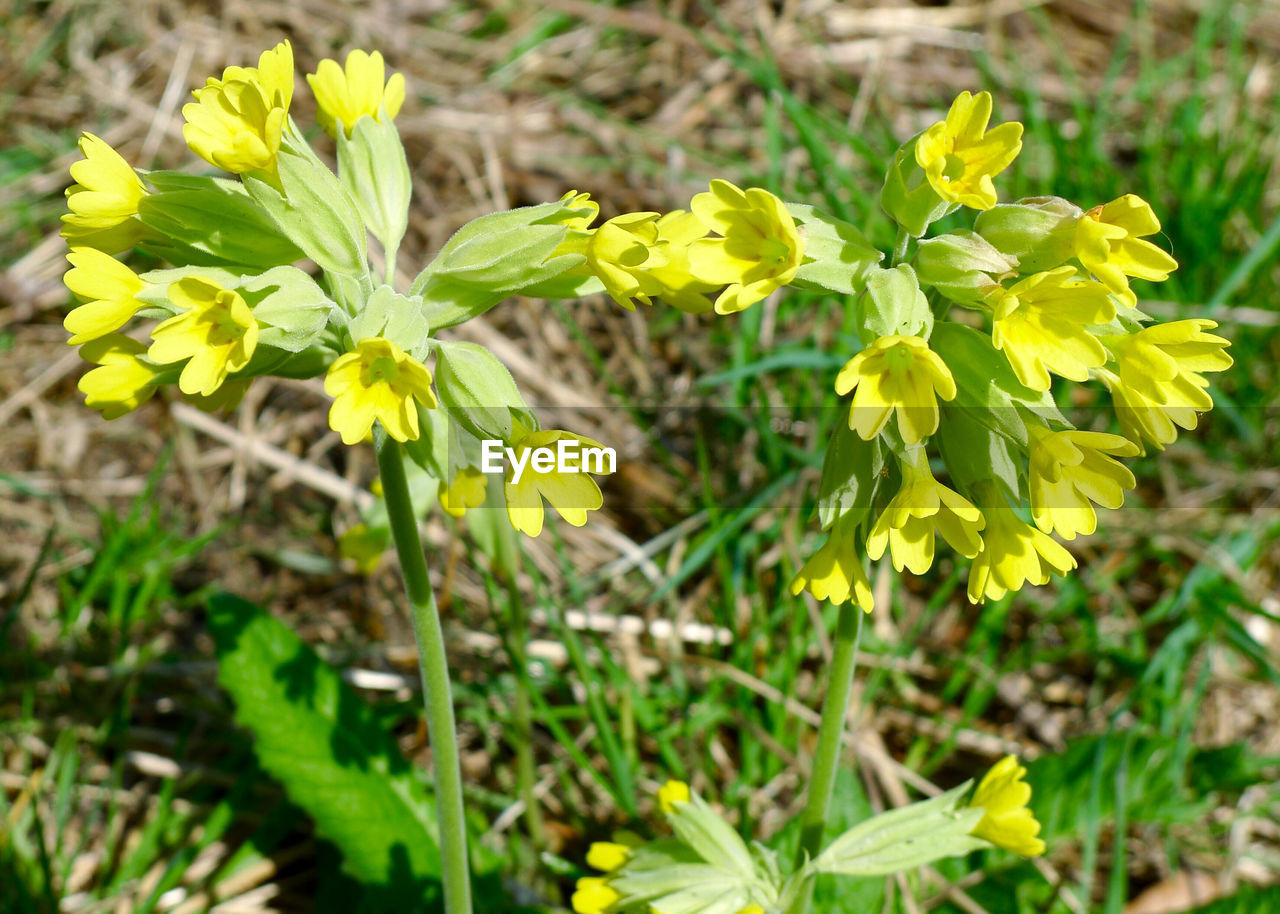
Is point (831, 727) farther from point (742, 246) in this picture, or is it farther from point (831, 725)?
point (742, 246)

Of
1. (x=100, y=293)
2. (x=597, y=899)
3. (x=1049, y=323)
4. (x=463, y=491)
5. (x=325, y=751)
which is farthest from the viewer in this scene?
(x=325, y=751)

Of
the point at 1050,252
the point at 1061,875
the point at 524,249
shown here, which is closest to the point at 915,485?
the point at 1050,252

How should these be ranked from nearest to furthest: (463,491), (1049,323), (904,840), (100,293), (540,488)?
1. (1049,323)
2. (100,293)
3. (540,488)
4. (463,491)
5. (904,840)

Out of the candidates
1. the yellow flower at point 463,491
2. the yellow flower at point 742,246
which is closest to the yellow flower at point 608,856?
the yellow flower at point 463,491

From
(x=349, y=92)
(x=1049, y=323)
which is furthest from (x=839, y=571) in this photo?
(x=349, y=92)

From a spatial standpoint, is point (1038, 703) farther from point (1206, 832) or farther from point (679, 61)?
point (679, 61)

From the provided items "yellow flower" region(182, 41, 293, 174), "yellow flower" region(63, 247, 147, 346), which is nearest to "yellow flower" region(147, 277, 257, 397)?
"yellow flower" region(63, 247, 147, 346)

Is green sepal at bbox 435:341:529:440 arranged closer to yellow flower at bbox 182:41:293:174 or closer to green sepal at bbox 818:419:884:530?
yellow flower at bbox 182:41:293:174
